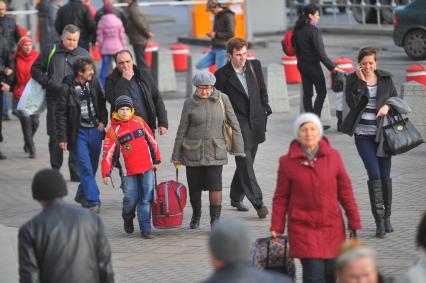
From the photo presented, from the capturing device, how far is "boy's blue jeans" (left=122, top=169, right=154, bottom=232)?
11.7 metres

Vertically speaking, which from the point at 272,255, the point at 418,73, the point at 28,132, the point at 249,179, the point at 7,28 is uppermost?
the point at 7,28

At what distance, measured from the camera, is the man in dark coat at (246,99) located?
12148 millimetres

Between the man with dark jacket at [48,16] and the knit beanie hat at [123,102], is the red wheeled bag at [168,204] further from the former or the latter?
the man with dark jacket at [48,16]

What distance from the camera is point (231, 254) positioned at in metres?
5.60

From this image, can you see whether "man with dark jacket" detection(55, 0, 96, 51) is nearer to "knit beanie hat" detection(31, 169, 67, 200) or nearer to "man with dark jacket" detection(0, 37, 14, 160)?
"man with dark jacket" detection(0, 37, 14, 160)

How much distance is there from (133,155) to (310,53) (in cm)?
592

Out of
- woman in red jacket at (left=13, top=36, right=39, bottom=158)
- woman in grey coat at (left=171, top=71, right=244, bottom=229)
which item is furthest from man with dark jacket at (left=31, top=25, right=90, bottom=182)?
woman in grey coat at (left=171, top=71, right=244, bottom=229)

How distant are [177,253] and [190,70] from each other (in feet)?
35.5

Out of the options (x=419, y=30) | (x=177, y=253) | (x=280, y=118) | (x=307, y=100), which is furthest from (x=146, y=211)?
(x=419, y=30)

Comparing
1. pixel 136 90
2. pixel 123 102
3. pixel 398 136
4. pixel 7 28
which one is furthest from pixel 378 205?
pixel 7 28

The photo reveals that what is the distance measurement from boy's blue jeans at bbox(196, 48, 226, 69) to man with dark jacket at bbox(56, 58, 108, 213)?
711cm

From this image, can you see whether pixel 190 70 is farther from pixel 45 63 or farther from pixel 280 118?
pixel 45 63

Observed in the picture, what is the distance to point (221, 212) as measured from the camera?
1271 centimetres

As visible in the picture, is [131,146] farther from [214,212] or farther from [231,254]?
[231,254]
